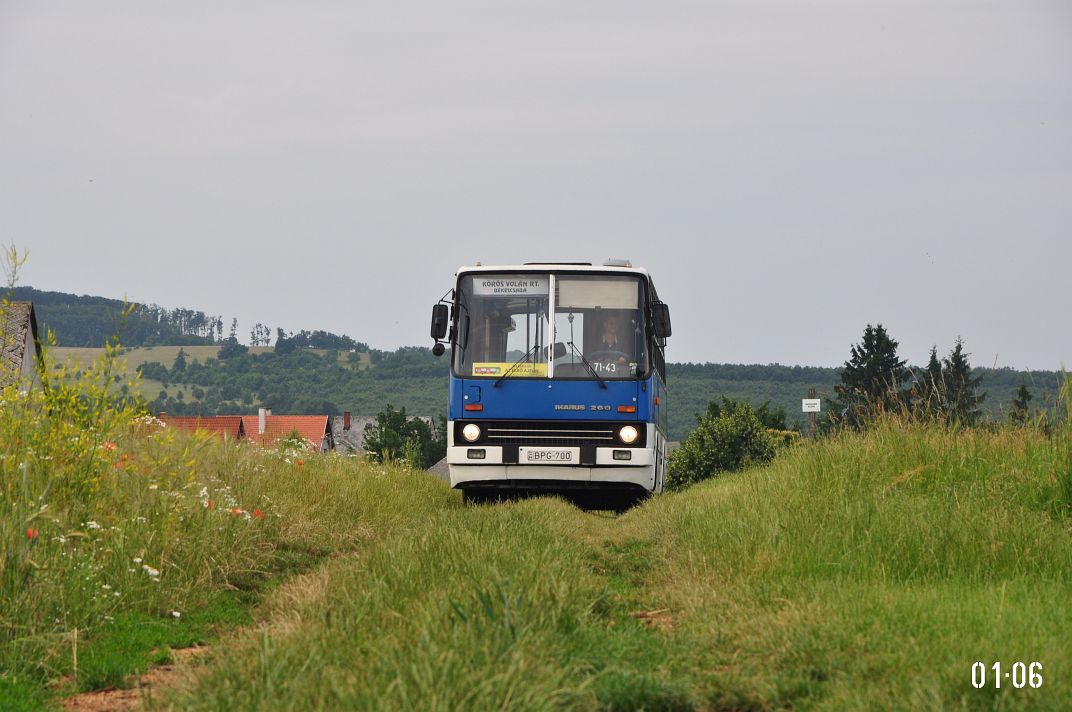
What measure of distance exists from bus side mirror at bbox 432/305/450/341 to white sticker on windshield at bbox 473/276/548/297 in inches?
26.8

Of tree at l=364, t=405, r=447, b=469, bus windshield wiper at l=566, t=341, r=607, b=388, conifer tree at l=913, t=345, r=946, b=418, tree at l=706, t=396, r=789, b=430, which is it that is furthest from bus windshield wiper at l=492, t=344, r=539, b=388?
tree at l=364, t=405, r=447, b=469

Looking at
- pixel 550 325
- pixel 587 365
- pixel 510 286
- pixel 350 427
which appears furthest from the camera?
pixel 350 427

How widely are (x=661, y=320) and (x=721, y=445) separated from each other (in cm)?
3774

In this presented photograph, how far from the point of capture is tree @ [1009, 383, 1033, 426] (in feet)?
34.4

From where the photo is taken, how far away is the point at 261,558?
27.5 feet

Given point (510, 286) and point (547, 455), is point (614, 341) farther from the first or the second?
point (547, 455)

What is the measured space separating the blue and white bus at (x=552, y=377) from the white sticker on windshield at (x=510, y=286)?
0.04 feet

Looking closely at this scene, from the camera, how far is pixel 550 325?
14.9 meters

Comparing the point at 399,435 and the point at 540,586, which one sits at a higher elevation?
the point at 540,586

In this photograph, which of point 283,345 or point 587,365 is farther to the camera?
point 283,345

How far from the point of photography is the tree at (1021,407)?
10492 mm

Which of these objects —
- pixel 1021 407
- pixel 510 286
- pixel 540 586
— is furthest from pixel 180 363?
pixel 540 586

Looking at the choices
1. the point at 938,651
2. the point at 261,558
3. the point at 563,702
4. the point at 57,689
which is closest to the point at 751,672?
the point at 938,651

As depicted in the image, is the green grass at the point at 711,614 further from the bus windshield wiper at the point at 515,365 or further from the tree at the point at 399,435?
the tree at the point at 399,435
